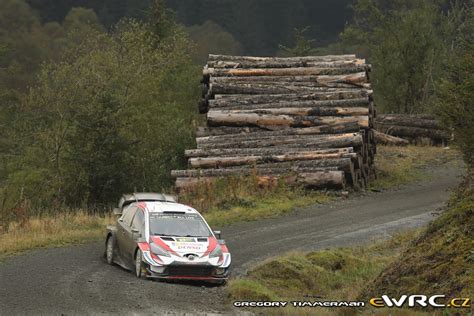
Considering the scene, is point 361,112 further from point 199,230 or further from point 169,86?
point 169,86

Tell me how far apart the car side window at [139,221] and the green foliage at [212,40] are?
69.1 m

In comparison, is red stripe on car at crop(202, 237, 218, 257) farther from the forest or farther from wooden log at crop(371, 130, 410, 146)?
wooden log at crop(371, 130, 410, 146)

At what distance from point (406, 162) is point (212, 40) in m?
69.5

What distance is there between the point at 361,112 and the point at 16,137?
50.5 ft

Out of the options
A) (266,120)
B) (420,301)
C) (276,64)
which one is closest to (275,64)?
(276,64)

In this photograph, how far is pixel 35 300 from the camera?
1407 cm

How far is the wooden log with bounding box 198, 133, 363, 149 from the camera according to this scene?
2928 centimetres

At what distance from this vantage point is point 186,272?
17.1m

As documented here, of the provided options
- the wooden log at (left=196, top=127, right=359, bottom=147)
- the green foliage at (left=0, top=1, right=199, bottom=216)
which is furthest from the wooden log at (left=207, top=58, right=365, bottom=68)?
the wooden log at (left=196, top=127, right=359, bottom=147)

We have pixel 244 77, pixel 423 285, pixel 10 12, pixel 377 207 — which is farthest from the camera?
pixel 10 12

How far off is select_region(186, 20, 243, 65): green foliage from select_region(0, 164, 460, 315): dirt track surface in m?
62.4

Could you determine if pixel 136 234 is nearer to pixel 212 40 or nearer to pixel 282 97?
pixel 282 97

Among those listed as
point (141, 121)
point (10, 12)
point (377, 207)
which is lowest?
point (377, 207)

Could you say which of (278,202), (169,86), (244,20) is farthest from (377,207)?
(244,20)
